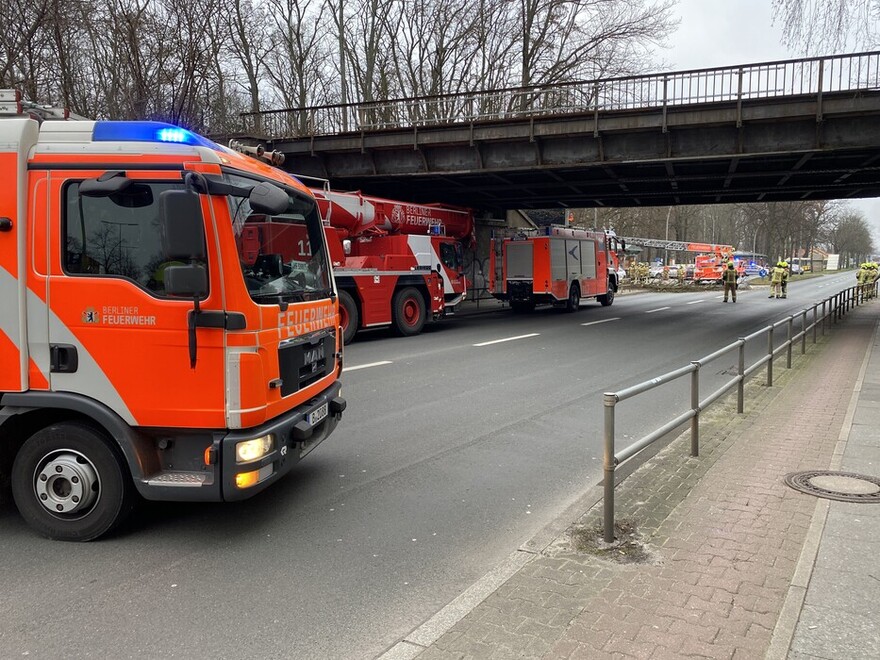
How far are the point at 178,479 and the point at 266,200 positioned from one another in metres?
1.77

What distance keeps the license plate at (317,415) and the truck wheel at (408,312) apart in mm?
10814

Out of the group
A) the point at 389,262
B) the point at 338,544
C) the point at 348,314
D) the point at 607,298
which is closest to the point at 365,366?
the point at 348,314

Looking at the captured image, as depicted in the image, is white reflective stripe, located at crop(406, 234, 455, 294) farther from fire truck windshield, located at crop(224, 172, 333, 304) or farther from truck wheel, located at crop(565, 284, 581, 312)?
fire truck windshield, located at crop(224, 172, 333, 304)

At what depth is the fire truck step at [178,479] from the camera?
4.02 m

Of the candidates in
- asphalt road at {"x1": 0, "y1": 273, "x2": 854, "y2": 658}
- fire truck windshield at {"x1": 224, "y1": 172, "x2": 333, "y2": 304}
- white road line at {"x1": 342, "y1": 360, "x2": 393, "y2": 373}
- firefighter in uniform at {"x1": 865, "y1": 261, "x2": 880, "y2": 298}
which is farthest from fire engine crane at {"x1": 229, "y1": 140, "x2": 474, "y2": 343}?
firefighter in uniform at {"x1": 865, "y1": 261, "x2": 880, "y2": 298}

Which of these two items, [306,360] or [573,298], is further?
[573,298]

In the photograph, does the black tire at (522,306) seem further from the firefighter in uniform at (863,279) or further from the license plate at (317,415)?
the license plate at (317,415)

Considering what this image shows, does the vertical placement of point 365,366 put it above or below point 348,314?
below

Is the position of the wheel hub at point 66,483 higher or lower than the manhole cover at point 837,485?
higher

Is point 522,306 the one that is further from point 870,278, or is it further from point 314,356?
point 314,356

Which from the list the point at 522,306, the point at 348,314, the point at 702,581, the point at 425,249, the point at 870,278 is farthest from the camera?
the point at 870,278

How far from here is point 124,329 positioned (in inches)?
160

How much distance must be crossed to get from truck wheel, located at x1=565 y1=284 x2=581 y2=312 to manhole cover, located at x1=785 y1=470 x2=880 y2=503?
2009 cm

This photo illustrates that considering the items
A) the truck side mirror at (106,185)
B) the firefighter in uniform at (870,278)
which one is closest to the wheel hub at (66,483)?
the truck side mirror at (106,185)
